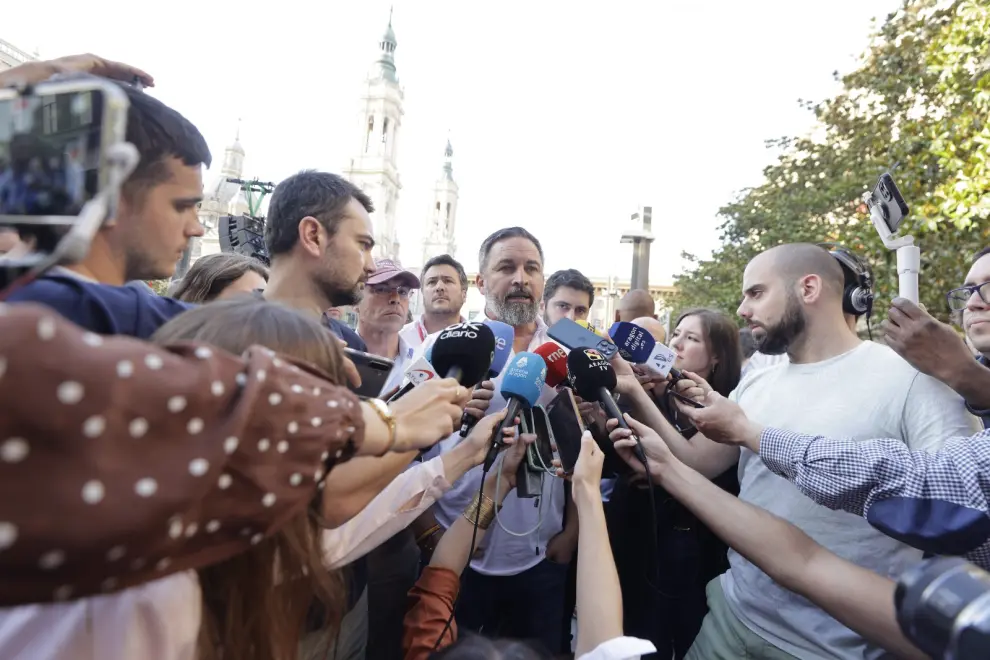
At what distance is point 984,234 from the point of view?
572cm

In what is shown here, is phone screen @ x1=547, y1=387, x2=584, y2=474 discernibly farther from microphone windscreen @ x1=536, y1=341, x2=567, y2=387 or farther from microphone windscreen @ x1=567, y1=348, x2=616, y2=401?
microphone windscreen @ x1=536, y1=341, x2=567, y2=387

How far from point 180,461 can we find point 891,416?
196 centimetres

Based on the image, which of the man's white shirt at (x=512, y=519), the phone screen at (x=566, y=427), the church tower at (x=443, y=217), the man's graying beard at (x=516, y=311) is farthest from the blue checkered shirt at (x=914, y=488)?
the church tower at (x=443, y=217)

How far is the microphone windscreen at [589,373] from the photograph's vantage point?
1.98 meters

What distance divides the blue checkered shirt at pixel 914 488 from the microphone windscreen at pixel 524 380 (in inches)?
31.7

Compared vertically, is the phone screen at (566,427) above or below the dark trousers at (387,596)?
above

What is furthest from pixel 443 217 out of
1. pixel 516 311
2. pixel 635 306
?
pixel 516 311

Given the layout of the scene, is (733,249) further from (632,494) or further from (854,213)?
(632,494)

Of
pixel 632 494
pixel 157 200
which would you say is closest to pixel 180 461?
pixel 157 200

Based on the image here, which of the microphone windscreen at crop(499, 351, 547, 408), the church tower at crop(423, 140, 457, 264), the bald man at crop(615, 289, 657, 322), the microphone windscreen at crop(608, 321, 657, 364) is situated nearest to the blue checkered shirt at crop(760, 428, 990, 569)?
the microphone windscreen at crop(499, 351, 547, 408)

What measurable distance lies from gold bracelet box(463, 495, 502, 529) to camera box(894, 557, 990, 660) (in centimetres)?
132

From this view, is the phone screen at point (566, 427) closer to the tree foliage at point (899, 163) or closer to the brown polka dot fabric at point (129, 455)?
the brown polka dot fabric at point (129, 455)

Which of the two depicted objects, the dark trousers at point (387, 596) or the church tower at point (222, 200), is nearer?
the dark trousers at point (387, 596)

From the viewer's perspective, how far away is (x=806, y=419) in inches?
76.4
